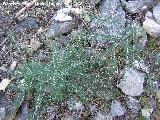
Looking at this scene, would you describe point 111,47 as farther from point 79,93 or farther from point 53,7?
point 53,7

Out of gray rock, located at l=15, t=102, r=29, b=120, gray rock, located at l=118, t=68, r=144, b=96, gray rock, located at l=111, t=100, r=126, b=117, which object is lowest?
gray rock, located at l=15, t=102, r=29, b=120

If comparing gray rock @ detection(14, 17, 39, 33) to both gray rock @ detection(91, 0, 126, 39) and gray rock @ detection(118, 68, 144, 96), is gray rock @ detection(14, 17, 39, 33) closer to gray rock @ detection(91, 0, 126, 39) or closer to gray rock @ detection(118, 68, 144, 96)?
gray rock @ detection(91, 0, 126, 39)

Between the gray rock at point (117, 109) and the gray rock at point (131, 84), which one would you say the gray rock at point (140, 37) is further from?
the gray rock at point (117, 109)

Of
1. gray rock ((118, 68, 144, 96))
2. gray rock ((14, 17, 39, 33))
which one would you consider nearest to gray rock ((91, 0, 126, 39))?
gray rock ((118, 68, 144, 96))

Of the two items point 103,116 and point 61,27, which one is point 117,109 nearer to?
point 103,116

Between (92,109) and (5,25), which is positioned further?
(5,25)

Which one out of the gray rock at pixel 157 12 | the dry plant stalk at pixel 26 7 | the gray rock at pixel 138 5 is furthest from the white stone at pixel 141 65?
the dry plant stalk at pixel 26 7

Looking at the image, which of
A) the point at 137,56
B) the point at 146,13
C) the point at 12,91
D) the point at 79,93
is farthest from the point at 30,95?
the point at 146,13
